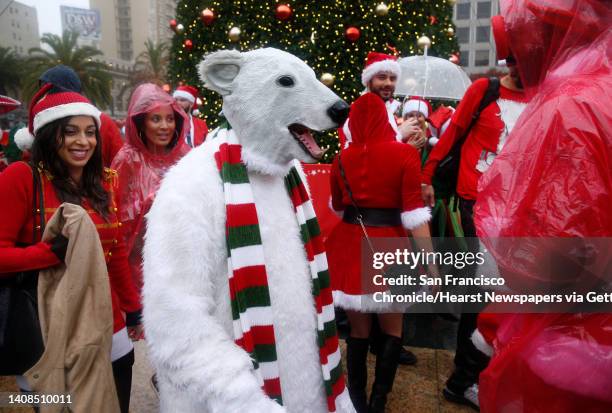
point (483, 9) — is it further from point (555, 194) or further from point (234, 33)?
point (555, 194)

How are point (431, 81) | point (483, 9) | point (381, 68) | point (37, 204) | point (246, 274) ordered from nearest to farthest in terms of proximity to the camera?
point (246, 274) → point (37, 204) → point (381, 68) → point (431, 81) → point (483, 9)

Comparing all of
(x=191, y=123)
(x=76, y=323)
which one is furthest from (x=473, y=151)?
(x=191, y=123)

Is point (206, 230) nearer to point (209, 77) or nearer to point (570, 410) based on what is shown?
Answer: point (209, 77)

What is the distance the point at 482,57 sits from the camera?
56938 mm

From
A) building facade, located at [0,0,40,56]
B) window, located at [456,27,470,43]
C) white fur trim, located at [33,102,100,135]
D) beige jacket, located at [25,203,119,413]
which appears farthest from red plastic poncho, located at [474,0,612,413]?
building facade, located at [0,0,40,56]

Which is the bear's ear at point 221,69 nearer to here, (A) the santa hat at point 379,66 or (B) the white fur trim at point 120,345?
(B) the white fur trim at point 120,345

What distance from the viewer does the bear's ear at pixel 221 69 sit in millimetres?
1576

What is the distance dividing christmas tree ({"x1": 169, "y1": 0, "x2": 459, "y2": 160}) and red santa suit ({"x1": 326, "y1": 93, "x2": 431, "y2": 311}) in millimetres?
3501

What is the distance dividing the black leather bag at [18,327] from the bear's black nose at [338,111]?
140 centimetres

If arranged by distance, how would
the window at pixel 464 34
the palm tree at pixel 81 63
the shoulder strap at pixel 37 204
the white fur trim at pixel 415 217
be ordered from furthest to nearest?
the window at pixel 464 34
the palm tree at pixel 81 63
the white fur trim at pixel 415 217
the shoulder strap at pixel 37 204

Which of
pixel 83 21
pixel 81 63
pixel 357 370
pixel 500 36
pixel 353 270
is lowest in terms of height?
pixel 357 370

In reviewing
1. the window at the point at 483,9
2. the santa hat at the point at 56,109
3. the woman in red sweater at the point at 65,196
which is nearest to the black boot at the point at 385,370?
the woman in red sweater at the point at 65,196

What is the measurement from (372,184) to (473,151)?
0.86 m

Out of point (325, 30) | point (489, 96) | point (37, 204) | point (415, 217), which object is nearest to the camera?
point (37, 204)
